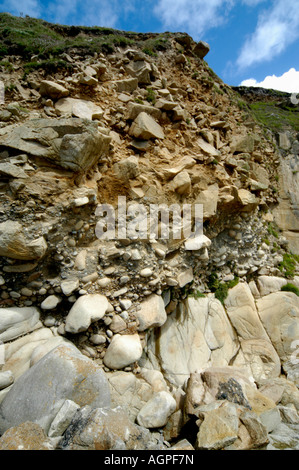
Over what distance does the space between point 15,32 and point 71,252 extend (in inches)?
347

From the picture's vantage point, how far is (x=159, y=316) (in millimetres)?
4938

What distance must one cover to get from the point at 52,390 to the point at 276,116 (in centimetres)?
1774

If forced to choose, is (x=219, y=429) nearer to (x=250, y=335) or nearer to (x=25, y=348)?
(x=25, y=348)

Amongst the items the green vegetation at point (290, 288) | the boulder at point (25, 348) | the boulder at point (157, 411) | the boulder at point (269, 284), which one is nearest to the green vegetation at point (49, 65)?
the boulder at point (25, 348)

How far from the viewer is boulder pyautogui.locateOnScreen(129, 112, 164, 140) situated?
6199 millimetres

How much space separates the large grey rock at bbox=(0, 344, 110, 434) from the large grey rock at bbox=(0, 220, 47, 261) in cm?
178

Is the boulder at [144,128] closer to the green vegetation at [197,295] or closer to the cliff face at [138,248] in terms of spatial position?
the cliff face at [138,248]

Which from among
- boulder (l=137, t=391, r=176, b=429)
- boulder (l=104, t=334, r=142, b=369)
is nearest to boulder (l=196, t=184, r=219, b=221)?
boulder (l=104, t=334, r=142, b=369)

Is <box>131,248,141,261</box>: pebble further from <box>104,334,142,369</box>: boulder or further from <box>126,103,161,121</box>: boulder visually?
<box>126,103,161,121</box>: boulder

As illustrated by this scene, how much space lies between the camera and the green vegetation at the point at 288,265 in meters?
8.91

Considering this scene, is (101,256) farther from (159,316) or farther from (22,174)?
(22,174)

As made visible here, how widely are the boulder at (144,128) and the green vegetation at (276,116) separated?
353 inches

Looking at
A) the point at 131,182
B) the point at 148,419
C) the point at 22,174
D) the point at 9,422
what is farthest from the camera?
the point at 131,182

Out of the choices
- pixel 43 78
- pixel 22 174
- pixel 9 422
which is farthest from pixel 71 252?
pixel 43 78
